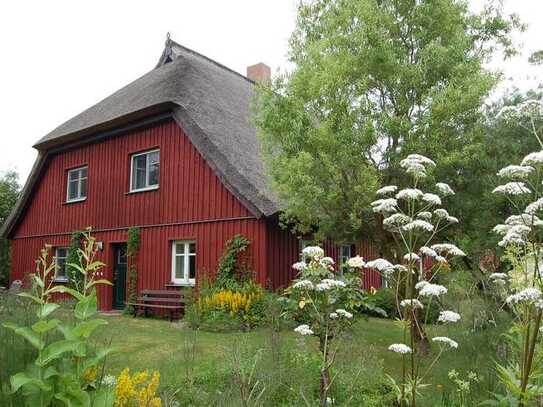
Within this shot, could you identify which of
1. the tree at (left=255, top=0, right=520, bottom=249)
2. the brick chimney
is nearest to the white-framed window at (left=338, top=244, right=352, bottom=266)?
the tree at (left=255, top=0, right=520, bottom=249)

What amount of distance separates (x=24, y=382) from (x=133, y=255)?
11.9 metres

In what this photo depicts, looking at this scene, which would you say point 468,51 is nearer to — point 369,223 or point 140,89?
point 369,223

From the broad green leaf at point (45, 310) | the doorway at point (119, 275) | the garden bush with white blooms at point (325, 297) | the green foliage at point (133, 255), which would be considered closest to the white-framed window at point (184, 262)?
the green foliage at point (133, 255)

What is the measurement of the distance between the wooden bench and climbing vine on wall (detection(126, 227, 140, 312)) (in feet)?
1.95

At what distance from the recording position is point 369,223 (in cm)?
849

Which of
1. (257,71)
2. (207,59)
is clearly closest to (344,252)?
(207,59)

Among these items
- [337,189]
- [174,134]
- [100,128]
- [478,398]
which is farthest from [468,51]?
[100,128]

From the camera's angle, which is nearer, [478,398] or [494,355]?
[478,398]

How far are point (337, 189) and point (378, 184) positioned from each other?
696 mm

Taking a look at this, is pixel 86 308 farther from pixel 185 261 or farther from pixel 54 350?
pixel 185 261

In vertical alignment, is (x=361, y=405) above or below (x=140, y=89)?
below

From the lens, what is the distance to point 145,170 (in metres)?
14.6

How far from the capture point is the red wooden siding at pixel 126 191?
12766mm

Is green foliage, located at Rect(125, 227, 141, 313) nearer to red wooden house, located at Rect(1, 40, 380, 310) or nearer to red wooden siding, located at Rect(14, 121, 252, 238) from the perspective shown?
red wooden house, located at Rect(1, 40, 380, 310)
